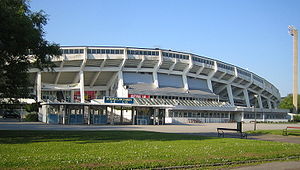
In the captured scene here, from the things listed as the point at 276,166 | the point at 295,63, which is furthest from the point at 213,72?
the point at 276,166

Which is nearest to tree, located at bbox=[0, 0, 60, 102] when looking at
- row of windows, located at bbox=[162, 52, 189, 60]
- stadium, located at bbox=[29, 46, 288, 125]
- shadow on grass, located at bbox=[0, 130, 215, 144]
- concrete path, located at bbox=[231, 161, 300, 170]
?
shadow on grass, located at bbox=[0, 130, 215, 144]

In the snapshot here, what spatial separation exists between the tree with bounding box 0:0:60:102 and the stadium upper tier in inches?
1781

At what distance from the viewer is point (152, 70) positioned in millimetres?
82062

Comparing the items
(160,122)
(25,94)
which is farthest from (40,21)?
(160,122)

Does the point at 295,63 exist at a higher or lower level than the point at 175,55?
higher

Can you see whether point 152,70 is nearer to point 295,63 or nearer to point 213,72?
point 213,72

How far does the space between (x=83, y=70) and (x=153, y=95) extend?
55.6 feet

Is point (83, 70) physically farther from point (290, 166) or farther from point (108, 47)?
point (290, 166)

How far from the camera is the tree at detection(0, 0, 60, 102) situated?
1988 centimetres

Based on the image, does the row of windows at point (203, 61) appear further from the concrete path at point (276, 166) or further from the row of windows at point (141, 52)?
the concrete path at point (276, 166)

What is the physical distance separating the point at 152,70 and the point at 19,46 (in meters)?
61.4

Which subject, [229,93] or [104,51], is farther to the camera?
[229,93]

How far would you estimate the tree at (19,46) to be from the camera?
19.9 metres

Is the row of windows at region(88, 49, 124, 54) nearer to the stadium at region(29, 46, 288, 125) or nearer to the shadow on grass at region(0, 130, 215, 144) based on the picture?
the stadium at region(29, 46, 288, 125)
